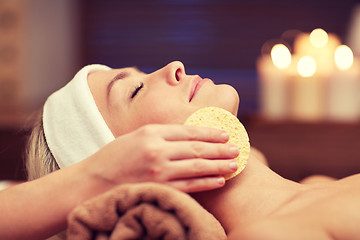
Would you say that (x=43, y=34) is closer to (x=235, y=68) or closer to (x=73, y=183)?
(x=235, y=68)

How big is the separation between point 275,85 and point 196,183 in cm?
169

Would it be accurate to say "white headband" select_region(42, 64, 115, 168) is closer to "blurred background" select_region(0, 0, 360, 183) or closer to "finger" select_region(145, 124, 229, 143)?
"finger" select_region(145, 124, 229, 143)

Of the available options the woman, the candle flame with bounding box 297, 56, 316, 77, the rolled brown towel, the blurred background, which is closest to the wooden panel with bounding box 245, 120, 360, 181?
the candle flame with bounding box 297, 56, 316, 77

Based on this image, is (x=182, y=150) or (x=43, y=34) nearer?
(x=182, y=150)

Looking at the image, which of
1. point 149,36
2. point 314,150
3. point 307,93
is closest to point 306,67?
point 307,93

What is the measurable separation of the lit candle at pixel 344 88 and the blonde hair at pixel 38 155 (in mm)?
1736

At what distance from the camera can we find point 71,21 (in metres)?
3.36

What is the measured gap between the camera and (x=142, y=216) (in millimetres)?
750

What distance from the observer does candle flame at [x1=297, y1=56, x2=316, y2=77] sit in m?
2.33

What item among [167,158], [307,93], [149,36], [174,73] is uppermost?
[174,73]

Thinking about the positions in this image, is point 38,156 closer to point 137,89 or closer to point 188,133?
point 137,89

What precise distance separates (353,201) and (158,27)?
2641 millimetres

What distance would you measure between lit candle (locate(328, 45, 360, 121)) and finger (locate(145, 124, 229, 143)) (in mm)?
1702

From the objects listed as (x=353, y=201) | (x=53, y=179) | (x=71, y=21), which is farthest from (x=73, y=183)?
(x=71, y=21)
